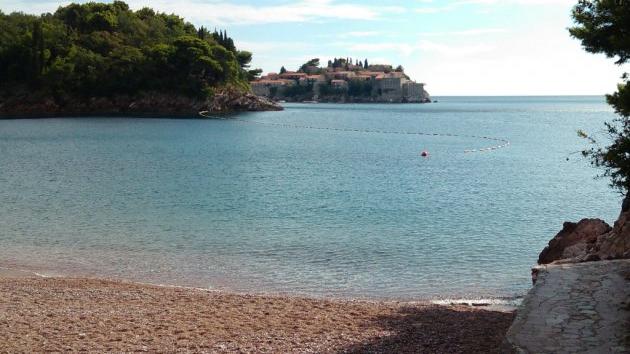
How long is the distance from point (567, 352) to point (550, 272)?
467 cm

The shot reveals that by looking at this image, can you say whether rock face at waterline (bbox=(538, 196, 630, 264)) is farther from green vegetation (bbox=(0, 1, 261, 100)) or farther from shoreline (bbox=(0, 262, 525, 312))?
green vegetation (bbox=(0, 1, 261, 100))

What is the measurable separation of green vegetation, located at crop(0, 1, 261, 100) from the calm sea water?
7277 cm

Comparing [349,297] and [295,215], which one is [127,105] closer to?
[295,215]

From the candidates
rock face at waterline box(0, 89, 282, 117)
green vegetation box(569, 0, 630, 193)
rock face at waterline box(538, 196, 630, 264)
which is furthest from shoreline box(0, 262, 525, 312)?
rock face at waterline box(0, 89, 282, 117)

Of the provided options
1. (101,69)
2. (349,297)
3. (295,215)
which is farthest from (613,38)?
(101,69)

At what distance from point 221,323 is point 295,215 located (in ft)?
63.7

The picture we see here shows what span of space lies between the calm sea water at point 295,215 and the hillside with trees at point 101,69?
72515 mm

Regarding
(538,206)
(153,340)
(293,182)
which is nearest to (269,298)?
(153,340)

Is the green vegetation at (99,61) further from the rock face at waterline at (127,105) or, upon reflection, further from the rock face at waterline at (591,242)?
the rock face at waterline at (591,242)

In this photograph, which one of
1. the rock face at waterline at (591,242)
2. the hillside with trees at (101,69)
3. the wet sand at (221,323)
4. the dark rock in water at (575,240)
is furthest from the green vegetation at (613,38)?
the hillside with trees at (101,69)

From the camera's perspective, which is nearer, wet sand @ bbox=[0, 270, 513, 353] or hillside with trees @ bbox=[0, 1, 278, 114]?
wet sand @ bbox=[0, 270, 513, 353]

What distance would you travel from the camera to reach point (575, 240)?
19703 millimetres

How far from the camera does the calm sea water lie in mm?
22438

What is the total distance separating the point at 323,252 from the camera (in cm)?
2547
